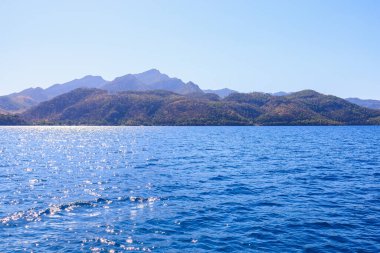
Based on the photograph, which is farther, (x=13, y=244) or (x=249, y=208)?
(x=249, y=208)

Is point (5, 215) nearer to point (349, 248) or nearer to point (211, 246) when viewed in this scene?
point (211, 246)

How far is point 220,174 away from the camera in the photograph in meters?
56.6

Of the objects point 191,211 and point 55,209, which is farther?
point 55,209

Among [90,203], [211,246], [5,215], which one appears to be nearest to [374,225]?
[211,246]

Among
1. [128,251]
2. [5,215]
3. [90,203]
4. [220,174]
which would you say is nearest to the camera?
[128,251]

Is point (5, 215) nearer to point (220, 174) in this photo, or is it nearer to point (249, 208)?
point (249, 208)

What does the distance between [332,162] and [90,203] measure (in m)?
58.0

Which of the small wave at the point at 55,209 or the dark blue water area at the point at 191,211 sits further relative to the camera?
the small wave at the point at 55,209

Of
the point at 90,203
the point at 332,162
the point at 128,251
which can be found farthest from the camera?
the point at 332,162

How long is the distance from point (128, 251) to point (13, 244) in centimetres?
918

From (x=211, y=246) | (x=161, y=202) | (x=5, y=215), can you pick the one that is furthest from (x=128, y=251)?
(x=5, y=215)

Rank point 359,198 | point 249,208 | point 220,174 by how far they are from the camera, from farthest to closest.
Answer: point 220,174 → point 359,198 → point 249,208

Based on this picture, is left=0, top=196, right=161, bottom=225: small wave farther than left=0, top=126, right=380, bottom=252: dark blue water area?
Yes

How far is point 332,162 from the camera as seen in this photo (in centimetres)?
7288
